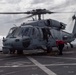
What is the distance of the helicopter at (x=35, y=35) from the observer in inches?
876

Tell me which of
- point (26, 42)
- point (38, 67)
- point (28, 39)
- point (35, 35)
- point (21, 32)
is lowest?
point (38, 67)

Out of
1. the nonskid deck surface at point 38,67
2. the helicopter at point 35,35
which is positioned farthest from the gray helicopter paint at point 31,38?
the nonskid deck surface at point 38,67

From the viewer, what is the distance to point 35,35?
2394cm

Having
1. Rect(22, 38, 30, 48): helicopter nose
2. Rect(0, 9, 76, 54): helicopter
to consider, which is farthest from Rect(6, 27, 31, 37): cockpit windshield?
Rect(22, 38, 30, 48): helicopter nose

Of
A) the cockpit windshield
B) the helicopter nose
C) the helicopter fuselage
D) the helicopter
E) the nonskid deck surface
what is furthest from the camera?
the cockpit windshield

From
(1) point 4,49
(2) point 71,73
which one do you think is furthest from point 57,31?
(2) point 71,73

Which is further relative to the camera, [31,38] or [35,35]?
[35,35]

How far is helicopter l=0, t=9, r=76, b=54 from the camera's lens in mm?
22250

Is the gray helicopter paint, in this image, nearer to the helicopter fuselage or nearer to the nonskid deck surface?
the helicopter fuselage

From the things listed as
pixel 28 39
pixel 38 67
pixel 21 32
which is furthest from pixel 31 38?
pixel 38 67

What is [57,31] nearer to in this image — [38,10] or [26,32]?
[38,10]

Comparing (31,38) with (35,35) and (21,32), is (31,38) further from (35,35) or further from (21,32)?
(21,32)

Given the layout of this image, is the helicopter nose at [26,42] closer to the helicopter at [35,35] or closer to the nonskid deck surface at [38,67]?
the helicopter at [35,35]

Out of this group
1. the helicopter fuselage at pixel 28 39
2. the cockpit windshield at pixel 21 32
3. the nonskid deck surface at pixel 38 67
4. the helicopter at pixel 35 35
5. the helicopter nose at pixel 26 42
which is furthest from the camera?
the cockpit windshield at pixel 21 32
